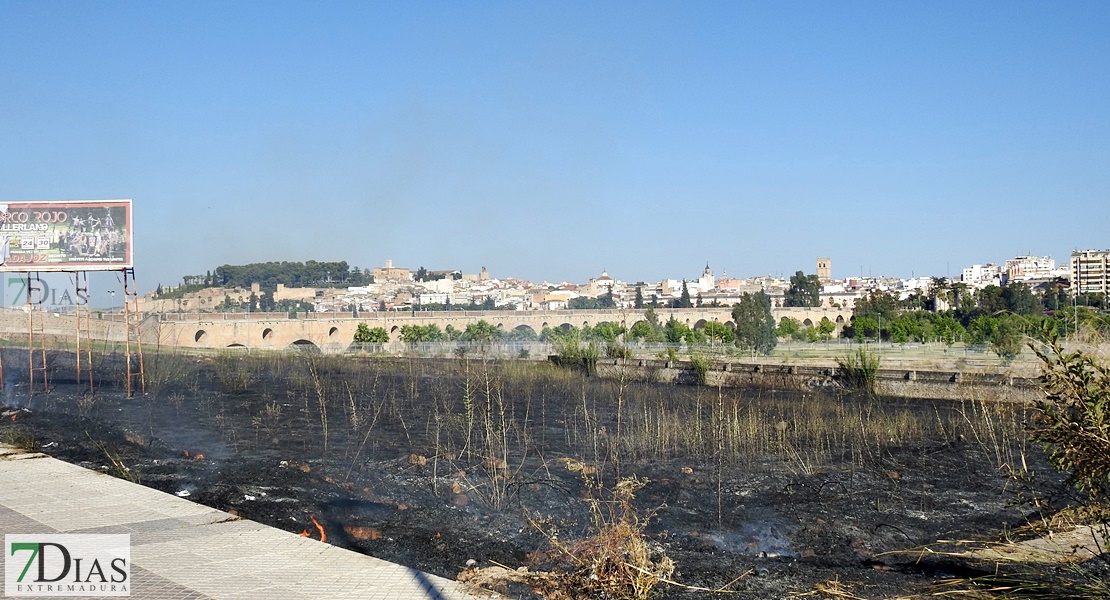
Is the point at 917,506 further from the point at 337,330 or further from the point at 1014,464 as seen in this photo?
the point at 337,330

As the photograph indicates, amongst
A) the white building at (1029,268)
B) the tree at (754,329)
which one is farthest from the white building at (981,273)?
the tree at (754,329)

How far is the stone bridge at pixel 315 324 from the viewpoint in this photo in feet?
143

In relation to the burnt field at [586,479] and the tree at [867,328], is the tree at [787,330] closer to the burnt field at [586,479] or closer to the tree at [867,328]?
the tree at [867,328]

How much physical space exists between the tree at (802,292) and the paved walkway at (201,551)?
255ft

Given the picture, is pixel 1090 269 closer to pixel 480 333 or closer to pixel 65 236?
pixel 480 333

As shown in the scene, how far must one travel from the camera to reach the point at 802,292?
267ft

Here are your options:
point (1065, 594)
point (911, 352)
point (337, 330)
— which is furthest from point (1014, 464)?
point (337, 330)

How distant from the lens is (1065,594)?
4.11 m

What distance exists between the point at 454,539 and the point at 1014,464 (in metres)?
6.63

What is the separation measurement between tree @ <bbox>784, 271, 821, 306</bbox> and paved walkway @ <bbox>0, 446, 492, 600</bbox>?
77.8 m

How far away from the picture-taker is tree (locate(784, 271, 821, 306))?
80.4 m

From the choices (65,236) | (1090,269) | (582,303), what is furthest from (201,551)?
(1090,269)

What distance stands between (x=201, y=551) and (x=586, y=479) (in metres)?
2.46

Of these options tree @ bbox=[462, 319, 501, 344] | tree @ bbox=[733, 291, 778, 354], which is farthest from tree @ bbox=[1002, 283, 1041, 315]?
tree @ bbox=[462, 319, 501, 344]
